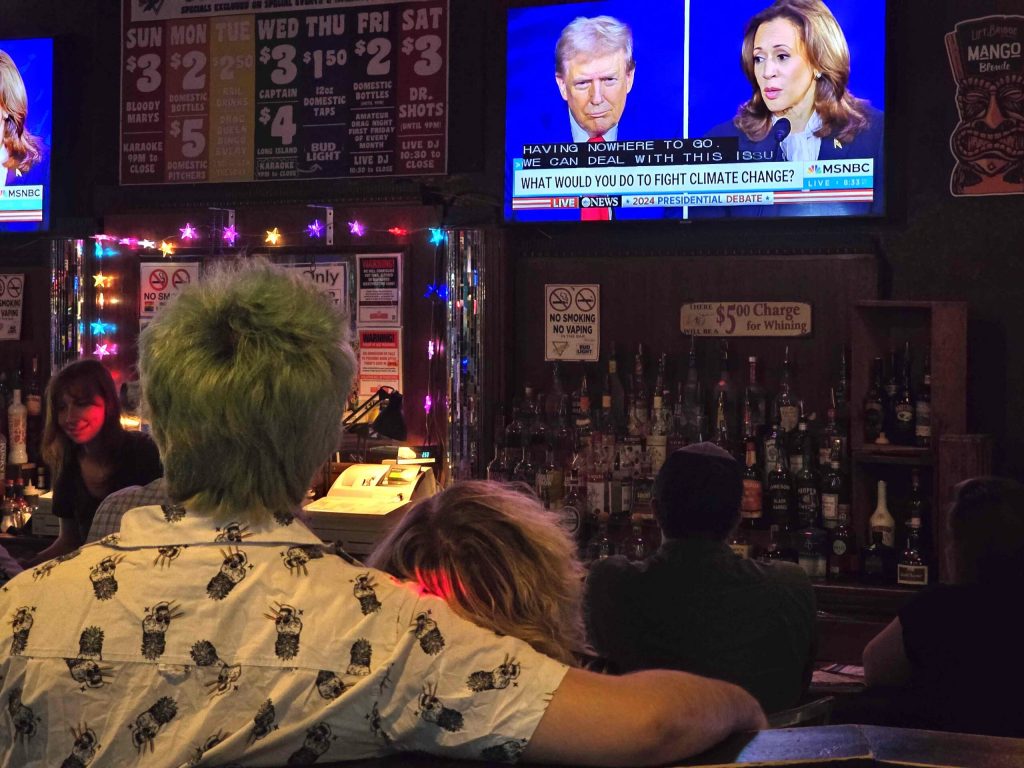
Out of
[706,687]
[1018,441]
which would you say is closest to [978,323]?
[1018,441]

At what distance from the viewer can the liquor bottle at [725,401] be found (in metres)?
4.16

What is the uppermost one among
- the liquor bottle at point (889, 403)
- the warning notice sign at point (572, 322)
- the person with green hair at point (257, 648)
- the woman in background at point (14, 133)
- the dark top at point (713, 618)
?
the woman in background at point (14, 133)

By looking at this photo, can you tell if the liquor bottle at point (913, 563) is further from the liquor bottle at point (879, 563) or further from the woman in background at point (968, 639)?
the woman in background at point (968, 639)

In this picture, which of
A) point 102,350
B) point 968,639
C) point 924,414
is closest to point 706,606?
point 968,639

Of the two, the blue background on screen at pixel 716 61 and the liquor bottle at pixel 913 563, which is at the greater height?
the blue background on screen at pixel 716 61

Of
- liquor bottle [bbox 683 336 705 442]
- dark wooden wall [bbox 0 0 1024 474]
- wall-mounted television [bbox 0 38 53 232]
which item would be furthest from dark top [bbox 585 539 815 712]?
wall-mounted television [bbox 0 38 53 232]

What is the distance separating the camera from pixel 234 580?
1.28 m

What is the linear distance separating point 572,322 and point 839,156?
1.20 metres

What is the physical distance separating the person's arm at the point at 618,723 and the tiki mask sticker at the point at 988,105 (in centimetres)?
334

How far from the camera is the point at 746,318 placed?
165 inches

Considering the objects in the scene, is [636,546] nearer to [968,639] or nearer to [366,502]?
[366,502]

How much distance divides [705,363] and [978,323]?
100 centimetres

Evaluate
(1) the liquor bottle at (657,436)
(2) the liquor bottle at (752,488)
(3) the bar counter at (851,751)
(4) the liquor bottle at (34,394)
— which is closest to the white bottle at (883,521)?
(2) the liquor bottle at (752,488)

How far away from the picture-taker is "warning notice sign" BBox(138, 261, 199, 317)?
4965mm
